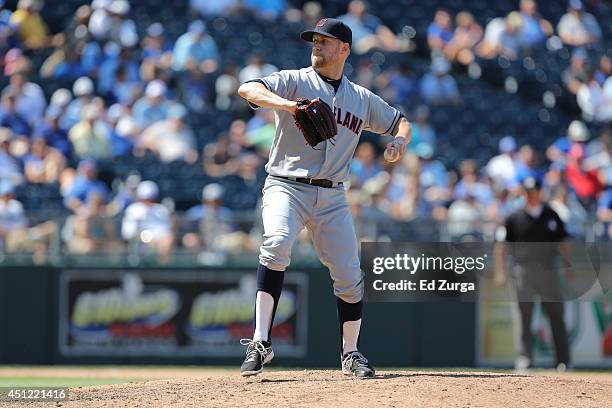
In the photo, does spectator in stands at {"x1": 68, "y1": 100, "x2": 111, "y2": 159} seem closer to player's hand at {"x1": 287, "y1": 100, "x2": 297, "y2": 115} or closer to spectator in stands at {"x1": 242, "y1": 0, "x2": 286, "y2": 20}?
spectator in stands at {"x1": 242, "y1": 0, "x2": 286, "y2": 20}

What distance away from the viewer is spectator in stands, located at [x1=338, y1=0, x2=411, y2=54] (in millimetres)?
15242

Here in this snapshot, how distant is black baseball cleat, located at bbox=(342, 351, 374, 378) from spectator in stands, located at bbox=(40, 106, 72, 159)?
7.06 m

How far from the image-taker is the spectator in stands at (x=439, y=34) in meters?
15.6

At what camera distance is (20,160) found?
12.6 m

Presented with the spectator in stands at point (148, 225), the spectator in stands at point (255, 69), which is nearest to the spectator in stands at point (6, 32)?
the spectator in stands at point (255, 69)

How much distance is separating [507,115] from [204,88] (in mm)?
4105

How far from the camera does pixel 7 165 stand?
12.4 metres

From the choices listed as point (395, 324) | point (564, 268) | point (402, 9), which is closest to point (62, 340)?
point (395, 324)

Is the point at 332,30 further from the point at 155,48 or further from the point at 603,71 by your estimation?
the point at 603,71

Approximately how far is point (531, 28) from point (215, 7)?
451 cm

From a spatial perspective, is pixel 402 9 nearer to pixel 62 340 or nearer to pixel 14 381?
pixel 62 340

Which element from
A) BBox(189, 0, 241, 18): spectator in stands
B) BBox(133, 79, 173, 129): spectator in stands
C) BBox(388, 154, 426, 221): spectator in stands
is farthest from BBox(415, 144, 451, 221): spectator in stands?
BBox(189, 0, 241, 18): spectator in stands

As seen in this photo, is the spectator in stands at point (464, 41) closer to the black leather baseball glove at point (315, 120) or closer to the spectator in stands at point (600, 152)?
the spectator in stands at point (600, 152)
